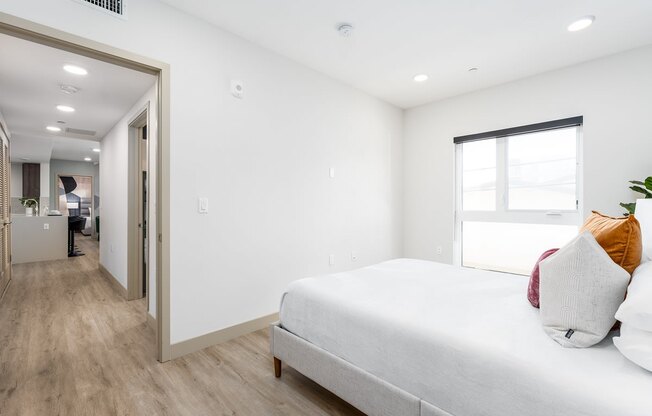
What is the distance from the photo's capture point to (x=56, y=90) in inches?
132

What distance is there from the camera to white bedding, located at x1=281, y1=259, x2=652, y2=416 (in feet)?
3.31

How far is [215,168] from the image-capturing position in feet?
8.61

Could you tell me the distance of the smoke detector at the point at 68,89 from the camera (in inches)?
127

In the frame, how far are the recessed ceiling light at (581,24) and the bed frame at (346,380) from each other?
3.08 meters

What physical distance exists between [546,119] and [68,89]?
5196 mm

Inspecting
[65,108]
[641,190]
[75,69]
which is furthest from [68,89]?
[641,190]

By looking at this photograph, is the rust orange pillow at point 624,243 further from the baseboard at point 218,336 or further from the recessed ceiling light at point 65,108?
the recessed ceiling light at point 65,108

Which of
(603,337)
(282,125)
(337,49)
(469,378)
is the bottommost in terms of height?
(469,378)

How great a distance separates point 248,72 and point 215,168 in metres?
0.96

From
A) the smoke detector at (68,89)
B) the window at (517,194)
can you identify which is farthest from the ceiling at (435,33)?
the smoke detector at (68,89)

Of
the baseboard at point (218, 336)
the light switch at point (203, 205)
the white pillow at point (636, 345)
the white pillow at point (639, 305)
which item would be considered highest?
the light switch at point (203, 205)

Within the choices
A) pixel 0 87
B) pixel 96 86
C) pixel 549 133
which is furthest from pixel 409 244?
pixel 0 87

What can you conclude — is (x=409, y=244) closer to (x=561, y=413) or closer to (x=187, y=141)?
(x=187, y=141)

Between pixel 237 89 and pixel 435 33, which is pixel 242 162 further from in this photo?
pixel 435 33
